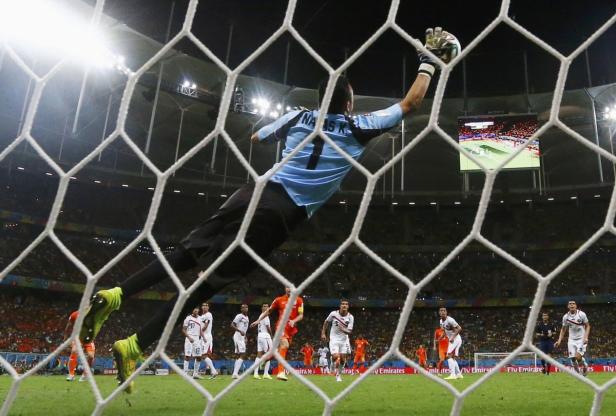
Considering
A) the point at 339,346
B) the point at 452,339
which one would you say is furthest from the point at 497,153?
the point at 339,346

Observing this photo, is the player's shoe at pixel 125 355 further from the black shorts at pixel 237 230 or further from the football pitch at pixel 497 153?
the football pitch at pixel 497 153

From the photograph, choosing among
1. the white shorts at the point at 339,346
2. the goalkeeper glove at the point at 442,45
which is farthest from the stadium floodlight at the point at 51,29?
the goalkeeper glove at the point at 442,45

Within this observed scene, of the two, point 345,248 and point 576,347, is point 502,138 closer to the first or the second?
point 576,347

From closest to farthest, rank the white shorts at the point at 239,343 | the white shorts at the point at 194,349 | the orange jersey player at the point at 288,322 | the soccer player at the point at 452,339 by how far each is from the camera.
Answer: the orange jersey player at the point at 288,322 → the soccer player at the point at 452,339 → the white shorts at the point at 194,349 → the white shorts at the point at 239,343

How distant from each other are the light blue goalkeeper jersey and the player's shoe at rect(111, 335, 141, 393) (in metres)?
0.90

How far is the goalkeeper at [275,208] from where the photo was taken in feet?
7.28

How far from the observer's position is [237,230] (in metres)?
2.37

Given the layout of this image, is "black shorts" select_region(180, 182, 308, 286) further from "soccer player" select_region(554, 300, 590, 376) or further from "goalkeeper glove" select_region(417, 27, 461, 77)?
"soccer player" select_region(554, 300, 590, 376)

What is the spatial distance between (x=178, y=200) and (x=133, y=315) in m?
5.52

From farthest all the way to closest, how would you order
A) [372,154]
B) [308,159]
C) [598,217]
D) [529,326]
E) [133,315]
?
[598,217], [372,154], [133,315], [308,159], [529,326]

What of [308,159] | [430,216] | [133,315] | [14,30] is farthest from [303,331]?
[308,159]

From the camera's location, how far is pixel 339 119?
2.49 metres

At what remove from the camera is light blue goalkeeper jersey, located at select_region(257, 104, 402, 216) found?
243cm

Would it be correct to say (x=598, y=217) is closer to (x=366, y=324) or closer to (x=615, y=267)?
(x=615, y=267)
